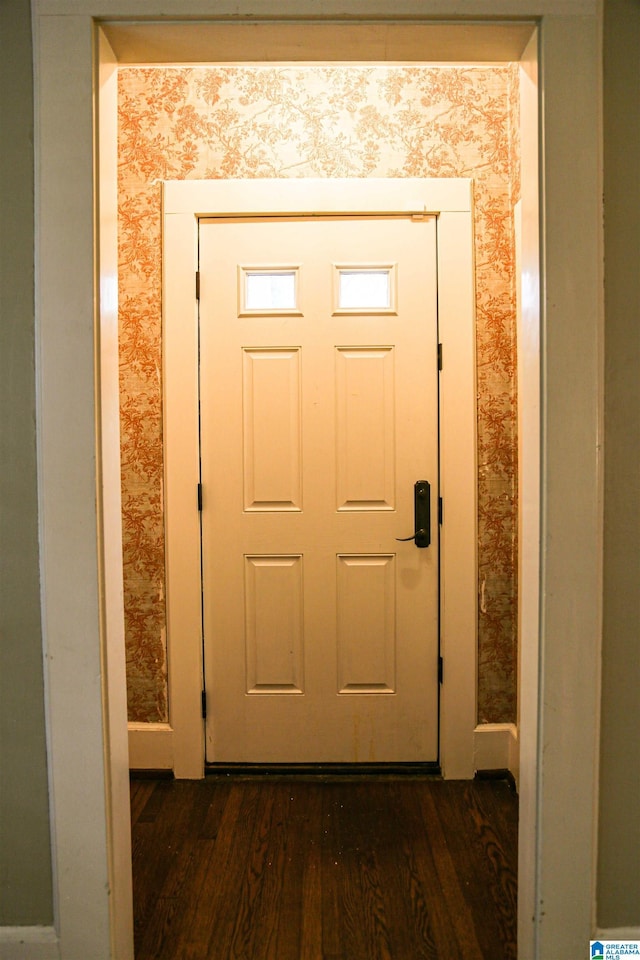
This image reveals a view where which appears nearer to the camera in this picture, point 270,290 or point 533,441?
point 533,441

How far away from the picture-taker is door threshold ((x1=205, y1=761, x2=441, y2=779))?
237 cm

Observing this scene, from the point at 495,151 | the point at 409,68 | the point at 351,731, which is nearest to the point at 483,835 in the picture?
the point at 351,731

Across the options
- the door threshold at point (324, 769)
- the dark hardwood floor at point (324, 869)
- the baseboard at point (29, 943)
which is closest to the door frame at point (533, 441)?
the baseboard at point (29, 943)

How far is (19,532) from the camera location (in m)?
1.32

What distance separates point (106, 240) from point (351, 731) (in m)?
1.91

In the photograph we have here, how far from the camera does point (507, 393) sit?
2.33 m

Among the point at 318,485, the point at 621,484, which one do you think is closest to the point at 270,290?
the point at 318,485

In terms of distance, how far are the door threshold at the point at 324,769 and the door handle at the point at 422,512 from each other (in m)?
0.87

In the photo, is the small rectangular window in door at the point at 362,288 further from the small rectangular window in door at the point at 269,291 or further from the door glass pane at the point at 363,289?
the small rectangular window in door at the point at 269,291

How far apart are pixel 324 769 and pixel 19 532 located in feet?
5.26

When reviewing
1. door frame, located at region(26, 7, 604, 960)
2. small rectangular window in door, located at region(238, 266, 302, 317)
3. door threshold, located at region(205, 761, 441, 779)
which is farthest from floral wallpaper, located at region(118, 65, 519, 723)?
door frame, located at region(26, 7, 604, 960)

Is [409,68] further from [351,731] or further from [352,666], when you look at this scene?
[351,731]

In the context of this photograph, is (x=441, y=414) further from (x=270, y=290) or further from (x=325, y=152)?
(x=325, y=152)

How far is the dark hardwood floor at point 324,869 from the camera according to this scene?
156 cm
